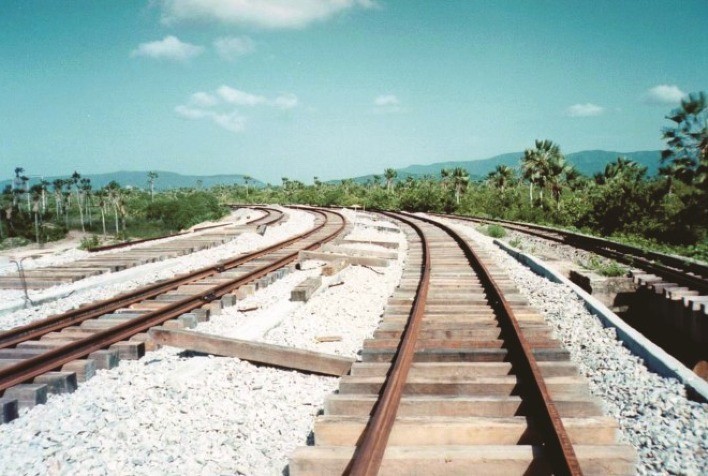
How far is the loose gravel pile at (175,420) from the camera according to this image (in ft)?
10.7

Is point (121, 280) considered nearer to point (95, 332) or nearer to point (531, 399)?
point (95, 332)

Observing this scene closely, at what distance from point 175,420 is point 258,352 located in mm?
1214

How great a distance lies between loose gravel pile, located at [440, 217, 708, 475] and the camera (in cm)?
308

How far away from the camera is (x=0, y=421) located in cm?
385

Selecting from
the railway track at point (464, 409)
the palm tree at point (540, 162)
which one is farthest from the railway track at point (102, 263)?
the palm tree at point (540, 162)

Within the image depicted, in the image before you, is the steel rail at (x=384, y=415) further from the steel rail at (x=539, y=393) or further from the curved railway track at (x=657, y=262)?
the curved railway track at (x=657, y=262)

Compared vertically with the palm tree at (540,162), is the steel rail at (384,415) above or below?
below

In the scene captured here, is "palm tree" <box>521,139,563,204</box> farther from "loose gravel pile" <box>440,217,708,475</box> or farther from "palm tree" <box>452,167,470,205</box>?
"loose gravel pile" <box>440,217,708,475</box>

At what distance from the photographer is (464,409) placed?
3445 mm

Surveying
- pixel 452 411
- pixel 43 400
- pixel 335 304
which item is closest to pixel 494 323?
pixel 452 411

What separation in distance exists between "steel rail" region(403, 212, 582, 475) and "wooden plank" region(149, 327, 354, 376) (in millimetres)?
1560

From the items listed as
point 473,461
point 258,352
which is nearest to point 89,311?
point 258,352

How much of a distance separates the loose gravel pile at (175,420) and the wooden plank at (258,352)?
0.10 m

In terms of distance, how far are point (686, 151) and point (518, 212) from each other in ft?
42.0
